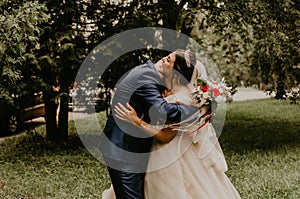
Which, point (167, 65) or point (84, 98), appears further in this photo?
point (84, 98)

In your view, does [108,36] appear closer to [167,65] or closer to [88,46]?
[88,46]

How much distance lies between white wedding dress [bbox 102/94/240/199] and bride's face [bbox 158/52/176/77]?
0.23m

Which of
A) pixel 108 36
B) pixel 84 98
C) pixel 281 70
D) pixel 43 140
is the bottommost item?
pixel 43 140

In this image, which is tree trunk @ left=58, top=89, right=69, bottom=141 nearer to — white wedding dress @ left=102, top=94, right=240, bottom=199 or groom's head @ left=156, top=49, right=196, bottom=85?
white wedding dress @ left=102, top=94, right=240, bottom=199

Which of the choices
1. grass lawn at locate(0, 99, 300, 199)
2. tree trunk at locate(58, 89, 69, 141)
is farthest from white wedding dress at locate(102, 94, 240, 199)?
tree trunk at locate(58, 89, 69, 141)

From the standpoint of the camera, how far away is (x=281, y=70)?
401 inches

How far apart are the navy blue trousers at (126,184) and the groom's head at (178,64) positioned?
32.0 inches

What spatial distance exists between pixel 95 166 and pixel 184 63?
5.29 meters

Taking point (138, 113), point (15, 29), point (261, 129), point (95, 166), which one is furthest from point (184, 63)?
point (261, 129)

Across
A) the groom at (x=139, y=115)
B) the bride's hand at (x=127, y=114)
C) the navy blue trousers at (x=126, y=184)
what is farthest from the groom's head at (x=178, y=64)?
the navy blue trousers at (x=126, y=184)

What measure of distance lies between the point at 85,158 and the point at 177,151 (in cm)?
570

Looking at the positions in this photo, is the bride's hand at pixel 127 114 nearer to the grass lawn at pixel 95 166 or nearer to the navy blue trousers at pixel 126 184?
the navy blue trousers at pixel 126 184

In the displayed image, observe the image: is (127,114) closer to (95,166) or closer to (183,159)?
(183,159)

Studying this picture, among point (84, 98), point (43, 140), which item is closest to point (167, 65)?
point (84, 98)
